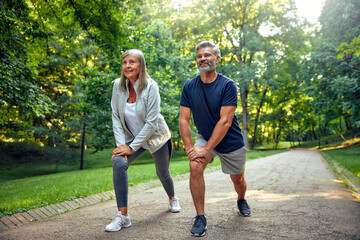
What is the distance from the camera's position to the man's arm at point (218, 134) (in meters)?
2.98

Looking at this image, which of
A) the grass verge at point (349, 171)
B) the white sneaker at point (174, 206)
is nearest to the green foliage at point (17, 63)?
the white sneaker at point (174, 206)

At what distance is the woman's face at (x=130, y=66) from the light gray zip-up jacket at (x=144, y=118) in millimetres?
121

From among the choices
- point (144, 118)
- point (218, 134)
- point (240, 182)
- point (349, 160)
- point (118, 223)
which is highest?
point (144, 118)

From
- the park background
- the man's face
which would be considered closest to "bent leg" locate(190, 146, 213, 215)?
the man's face

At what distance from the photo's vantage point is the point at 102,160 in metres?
27.8

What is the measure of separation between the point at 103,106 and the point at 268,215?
13.7 meters

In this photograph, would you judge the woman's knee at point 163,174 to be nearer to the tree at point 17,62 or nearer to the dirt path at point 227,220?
the dirt path at point 227,220

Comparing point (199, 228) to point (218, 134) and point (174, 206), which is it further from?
point (174, 206)

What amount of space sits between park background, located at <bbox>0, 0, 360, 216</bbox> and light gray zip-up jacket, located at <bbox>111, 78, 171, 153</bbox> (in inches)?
88.5

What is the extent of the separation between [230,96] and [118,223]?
6.25 feet

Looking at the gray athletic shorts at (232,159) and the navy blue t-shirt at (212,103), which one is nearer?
the navy blue t-shirt at (212,103)

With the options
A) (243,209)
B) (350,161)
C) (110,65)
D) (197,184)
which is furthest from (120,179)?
(110,65)

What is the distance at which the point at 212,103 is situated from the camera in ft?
10.3

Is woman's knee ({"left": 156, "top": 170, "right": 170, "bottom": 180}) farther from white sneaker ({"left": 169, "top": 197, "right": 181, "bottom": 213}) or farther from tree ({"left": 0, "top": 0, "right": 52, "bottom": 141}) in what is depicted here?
tree ({"left": 0, "top": 0, "right": 52, "bottom": 141})
